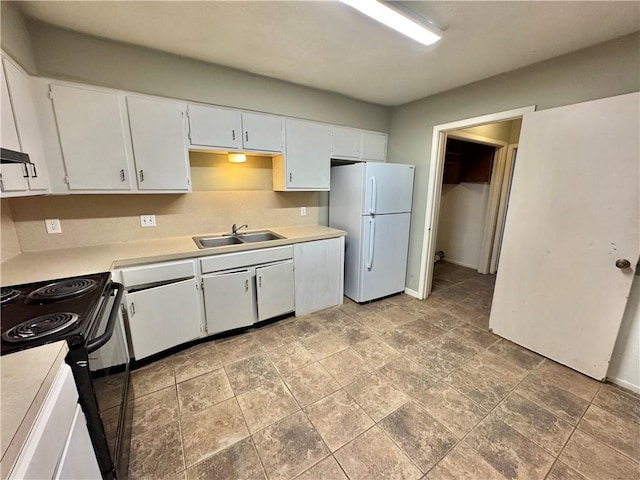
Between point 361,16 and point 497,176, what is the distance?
3.44 metres

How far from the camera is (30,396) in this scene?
697 millimetres

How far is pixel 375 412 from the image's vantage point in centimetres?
170

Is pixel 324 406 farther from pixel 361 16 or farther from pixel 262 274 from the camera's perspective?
pixel 361 16

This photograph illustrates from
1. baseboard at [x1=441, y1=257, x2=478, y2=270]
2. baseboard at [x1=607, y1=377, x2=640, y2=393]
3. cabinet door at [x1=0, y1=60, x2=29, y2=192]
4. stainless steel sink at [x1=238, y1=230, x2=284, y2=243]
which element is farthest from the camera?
baseboard at [x1=441, y1=257, x2=478, y2=270]

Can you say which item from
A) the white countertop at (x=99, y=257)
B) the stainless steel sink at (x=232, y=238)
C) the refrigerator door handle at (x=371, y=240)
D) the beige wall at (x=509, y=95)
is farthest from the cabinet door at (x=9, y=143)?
the beige wall at (x=509, y=95)

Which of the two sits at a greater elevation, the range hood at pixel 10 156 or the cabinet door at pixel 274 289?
the range hood at pixel 10 156

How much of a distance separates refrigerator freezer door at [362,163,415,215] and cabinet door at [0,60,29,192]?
2613 mm

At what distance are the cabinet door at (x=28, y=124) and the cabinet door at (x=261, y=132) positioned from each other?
54.8 inches

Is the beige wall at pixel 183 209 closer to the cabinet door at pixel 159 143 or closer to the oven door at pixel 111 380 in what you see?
the cabinet door at pixel 159 143

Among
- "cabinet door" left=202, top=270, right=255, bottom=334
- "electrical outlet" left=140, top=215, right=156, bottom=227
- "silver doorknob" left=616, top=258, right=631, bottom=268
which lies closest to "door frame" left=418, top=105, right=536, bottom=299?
"silver doorknob" left=616, top=258, right=631, bottom=268

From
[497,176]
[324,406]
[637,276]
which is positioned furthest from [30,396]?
[497,176]

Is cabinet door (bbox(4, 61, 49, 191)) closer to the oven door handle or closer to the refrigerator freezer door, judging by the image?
the oven door handle

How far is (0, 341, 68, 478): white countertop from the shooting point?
0.58 metres

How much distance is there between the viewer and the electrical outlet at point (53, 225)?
202 cm
